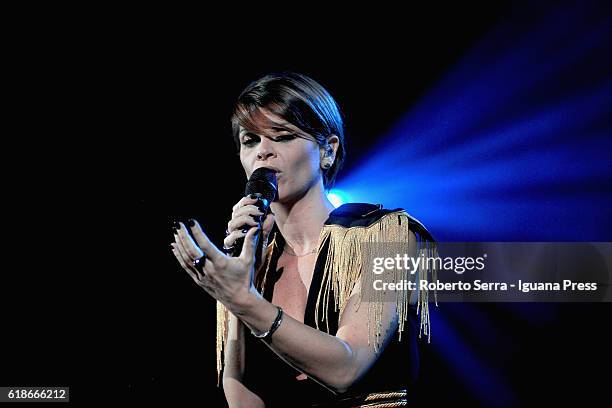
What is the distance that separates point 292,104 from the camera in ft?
5.43

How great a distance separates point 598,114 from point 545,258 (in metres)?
0.47

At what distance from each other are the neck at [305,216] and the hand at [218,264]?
466 millimetres

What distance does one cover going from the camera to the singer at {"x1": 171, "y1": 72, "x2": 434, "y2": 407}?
1.53m

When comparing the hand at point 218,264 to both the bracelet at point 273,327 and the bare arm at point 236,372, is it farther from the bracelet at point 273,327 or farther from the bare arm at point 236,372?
the bare arm at point 236,372

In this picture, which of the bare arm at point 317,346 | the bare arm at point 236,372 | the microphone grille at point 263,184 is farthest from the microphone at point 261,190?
the bare arm at point 236,372

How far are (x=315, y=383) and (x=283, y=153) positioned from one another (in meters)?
0.58

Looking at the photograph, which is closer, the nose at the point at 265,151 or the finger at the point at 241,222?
the finger at the point at 241,222

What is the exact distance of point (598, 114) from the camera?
200cm

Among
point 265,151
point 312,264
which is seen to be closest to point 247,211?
point 265,151

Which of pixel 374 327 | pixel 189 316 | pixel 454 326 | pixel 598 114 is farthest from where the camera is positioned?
pixel 189 316

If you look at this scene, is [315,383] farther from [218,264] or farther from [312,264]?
[218,264]

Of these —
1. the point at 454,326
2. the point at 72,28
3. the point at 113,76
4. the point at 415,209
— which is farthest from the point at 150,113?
the point at 454,326

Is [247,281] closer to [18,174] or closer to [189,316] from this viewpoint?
[189,316]

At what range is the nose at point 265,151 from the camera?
1.63 meters
